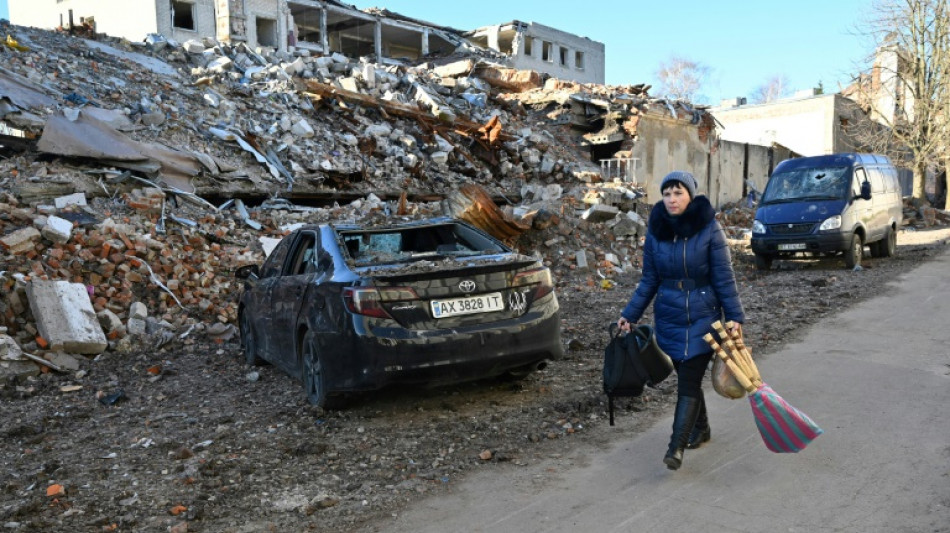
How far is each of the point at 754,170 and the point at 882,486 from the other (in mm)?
28598

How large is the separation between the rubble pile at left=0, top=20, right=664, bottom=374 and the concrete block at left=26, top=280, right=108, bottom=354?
5cm

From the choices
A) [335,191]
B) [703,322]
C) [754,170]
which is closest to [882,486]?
[703,322]

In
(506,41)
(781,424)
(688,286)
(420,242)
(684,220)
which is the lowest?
(781,424)

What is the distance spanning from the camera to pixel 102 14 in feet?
110

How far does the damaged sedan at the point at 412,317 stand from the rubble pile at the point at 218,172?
3.45 m

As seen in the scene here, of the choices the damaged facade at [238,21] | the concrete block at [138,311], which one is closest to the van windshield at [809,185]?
the concrete block at [138,311]

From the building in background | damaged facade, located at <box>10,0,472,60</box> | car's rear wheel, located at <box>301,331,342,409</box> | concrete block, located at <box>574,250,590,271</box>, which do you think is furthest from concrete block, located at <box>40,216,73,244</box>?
damaged facade, located at <box>10,0,472,60</box>

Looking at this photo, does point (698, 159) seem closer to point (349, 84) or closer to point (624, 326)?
point (349, 84)

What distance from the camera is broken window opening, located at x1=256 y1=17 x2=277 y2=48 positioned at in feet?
108

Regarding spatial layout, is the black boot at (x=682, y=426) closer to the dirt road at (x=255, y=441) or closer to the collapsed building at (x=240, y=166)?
the dirt road at (x=255, y=441)

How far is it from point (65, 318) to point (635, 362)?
20.4ft

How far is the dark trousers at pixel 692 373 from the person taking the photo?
3863mm

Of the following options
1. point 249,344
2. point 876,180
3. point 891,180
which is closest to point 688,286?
point 249,344

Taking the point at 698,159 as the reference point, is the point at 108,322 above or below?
below
